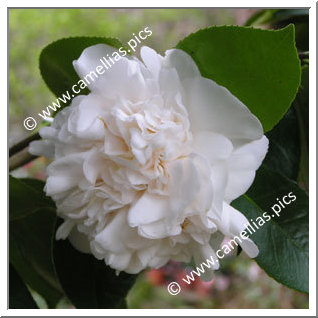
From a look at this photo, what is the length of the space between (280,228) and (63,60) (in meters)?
0.27

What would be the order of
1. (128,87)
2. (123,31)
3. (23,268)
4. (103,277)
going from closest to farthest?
1. (128,87)
2. (103,277)
3. (23,268)
4. (123,31)

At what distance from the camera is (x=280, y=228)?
0.46m

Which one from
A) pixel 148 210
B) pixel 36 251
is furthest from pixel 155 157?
pixel 36 251

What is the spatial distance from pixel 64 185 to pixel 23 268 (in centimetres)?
28

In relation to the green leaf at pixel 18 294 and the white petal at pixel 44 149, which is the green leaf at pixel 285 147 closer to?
the white petal at pixel 44 149

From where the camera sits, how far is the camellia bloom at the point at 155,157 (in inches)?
14.7

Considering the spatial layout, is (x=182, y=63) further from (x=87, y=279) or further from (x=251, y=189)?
(x=87, y=279)

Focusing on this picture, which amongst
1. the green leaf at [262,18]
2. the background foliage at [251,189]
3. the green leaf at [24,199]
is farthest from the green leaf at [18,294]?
the green leaf at [262,18]

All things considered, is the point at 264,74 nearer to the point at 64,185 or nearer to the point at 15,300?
the point at 64,185

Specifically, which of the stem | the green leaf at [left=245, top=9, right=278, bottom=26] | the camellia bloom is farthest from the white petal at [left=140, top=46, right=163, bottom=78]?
the green leaf at [left=245, top=9, right=278, bottom=26]

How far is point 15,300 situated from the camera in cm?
60

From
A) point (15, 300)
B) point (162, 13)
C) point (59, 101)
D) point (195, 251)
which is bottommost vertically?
point (162, 13)

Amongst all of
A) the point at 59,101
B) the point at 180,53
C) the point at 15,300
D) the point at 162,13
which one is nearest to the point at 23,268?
the point at 15,300

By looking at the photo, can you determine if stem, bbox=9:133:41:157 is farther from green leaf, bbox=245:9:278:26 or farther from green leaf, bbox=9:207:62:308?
green leaf, bbox=245:9:278:26
